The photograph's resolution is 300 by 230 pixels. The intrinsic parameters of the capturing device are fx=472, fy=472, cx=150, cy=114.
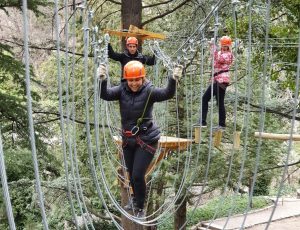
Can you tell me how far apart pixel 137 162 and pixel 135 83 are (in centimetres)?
57

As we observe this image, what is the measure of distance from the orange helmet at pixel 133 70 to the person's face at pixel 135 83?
0.13 ft

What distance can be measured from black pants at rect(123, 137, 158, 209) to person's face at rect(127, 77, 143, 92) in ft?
1.18

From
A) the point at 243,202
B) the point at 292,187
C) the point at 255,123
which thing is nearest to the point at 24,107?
the point at 255,123

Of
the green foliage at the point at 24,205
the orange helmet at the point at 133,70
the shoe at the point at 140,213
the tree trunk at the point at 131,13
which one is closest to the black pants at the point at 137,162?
the shoe at the point at 140,213

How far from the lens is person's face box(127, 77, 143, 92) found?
130 inches

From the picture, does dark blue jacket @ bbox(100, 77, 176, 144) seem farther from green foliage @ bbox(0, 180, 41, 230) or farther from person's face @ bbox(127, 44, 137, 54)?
green foliage @ bbox(0, 180, 41, 230)

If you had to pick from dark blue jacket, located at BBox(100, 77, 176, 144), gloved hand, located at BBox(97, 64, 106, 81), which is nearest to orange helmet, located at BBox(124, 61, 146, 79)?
dark blue jacket, located at BBox(100, 77, 176, 144)

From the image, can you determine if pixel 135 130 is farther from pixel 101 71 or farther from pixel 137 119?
pixel 101 71

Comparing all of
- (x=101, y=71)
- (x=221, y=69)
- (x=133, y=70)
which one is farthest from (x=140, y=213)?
(x=221, y=69)

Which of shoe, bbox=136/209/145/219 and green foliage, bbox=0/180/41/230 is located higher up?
shoe, bbox=136/209/145/219

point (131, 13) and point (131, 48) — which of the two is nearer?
point (131, 48)

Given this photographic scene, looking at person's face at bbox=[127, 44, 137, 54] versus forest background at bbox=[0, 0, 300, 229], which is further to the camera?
forest background at bbox=[0, 0, 300, 229]

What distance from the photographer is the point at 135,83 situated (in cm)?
330

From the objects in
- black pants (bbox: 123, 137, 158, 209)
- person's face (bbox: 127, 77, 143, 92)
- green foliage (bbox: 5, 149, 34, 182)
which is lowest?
green foliage (bbox: 5, 149, 34, 182)
